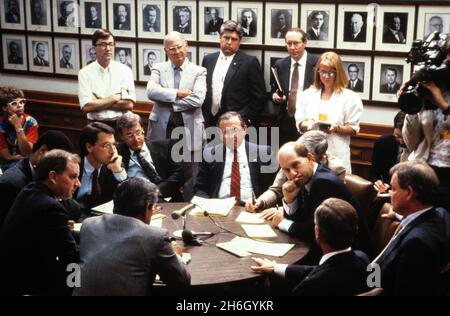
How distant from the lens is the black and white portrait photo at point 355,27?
5859 mm

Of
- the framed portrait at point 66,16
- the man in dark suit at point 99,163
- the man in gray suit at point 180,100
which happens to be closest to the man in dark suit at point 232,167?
the man in dark suit at point 99,163

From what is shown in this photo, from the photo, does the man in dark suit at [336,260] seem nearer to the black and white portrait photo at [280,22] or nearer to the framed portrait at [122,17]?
the black and white portrait photo at [280,22]

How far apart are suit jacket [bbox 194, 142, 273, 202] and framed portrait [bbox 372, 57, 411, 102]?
161 centimetres

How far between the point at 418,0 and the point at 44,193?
396cm

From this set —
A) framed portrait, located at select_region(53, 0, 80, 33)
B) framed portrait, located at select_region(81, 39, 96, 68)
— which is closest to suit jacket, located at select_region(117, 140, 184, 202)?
framed portrait, located at select_region(81, 39, 96, 68)

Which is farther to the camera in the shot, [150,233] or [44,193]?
[44,193]

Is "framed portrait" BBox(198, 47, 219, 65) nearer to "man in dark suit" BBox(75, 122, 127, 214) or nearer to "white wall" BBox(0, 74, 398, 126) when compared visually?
"white wall" BBox(0, 74, 398, 126)

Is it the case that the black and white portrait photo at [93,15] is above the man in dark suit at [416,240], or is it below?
above

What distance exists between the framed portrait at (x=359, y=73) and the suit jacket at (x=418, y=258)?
314 centimetres

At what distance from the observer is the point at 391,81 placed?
5.88 meters

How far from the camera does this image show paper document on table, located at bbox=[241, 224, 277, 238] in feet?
12.4

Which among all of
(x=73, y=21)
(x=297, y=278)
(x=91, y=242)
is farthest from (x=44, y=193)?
(x=73, y=21)

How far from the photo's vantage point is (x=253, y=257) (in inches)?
135
